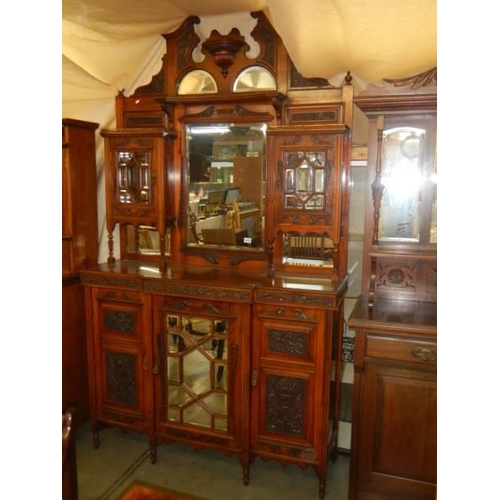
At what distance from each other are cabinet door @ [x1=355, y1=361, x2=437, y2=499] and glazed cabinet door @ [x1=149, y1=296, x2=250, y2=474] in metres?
0.64

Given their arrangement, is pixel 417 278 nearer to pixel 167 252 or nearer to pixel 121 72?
A: pixel 167 252

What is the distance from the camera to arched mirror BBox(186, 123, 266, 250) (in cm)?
267

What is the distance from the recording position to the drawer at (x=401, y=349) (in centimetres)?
198

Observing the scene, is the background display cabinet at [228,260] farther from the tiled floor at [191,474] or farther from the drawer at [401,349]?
the drawer at [401,349]

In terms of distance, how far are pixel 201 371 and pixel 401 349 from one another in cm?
110

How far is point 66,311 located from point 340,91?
6.75ft

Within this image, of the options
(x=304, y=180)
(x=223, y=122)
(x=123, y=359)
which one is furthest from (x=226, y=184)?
(x=123, y=359)

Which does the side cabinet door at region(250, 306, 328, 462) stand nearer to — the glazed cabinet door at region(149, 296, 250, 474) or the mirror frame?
the glazed cabinet door at region(149, 296, 250, 474)

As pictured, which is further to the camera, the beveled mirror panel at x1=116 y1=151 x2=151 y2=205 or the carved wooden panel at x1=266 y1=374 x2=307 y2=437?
the beveled mirror panel at x1=116 y1=151 x2=151 y2=205

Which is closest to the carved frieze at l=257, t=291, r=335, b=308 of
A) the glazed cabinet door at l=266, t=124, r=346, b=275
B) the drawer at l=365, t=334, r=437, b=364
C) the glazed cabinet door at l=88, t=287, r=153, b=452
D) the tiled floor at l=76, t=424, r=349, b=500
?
the drawer at l=365, t=334, r=437, b=364
